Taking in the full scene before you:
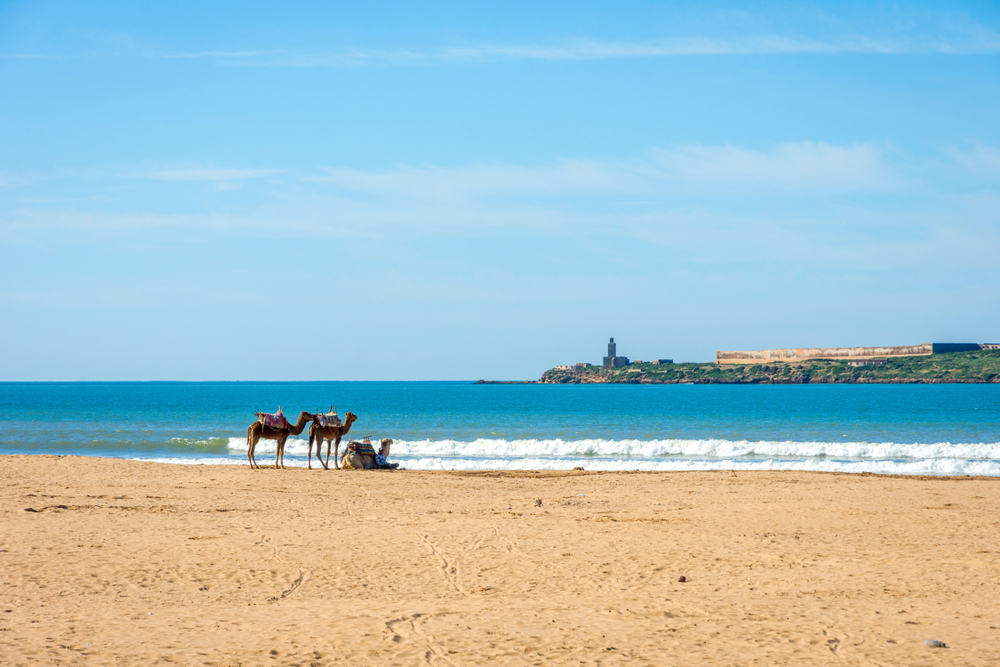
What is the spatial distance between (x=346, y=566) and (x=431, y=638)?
3.24 metres

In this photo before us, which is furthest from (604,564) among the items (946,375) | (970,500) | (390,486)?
(946,375)

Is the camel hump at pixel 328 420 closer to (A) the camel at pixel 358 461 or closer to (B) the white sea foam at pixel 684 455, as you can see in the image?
(A) the camel at pixel 358 461

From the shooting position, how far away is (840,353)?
551 feet

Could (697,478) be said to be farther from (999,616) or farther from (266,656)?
(266,656)

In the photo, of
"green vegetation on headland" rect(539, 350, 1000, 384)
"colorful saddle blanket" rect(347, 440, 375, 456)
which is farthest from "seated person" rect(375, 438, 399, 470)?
"green vegetation on headland" rect(539, 350, 1000, 384)

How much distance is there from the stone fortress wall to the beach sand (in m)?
161

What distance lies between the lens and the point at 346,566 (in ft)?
32.4

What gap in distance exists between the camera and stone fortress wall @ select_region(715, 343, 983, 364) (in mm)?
159125

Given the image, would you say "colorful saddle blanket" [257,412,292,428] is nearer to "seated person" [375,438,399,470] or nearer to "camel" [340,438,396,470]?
"camel" [340,438,396,470]

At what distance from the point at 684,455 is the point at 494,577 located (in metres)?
23.3

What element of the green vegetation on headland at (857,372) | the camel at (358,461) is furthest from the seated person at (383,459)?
the green vegetation on headland at (857,372)

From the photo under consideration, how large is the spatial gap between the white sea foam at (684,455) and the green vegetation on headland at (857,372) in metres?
127

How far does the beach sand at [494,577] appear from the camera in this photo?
6.79 meters

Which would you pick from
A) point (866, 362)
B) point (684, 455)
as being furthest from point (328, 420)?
point (866, 362)
